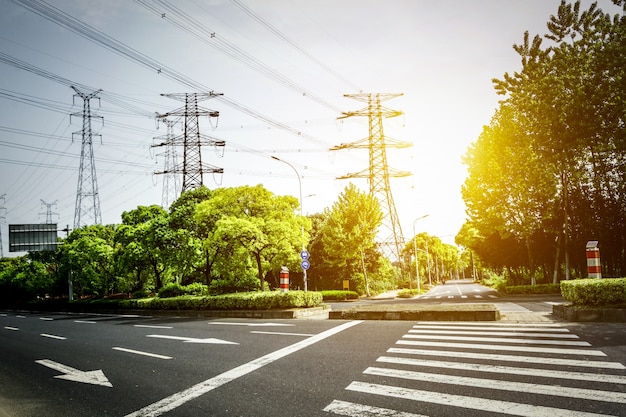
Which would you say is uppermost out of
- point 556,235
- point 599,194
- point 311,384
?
point 599,194

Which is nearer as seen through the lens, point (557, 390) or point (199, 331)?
point (557, 390)

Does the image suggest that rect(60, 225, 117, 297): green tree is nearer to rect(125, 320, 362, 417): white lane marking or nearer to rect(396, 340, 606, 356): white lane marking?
rect(125, 320, 362, 417): white lane marking

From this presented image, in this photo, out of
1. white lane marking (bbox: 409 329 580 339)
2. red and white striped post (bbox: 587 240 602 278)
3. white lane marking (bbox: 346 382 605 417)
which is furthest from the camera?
red and white striped post (bbox: 587 240 602 278)

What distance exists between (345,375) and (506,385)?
2506 mm

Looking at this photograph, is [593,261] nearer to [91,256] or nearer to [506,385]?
[506,385]

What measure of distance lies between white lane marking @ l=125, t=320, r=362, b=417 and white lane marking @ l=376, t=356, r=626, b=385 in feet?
7.90

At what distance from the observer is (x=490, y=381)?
18.0 feet

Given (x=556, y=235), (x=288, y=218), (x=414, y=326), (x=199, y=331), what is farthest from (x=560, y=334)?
(x=556, y=235)

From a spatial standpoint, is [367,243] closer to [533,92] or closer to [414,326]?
[533,92]

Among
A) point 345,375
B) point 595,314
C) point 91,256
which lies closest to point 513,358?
point 345,375

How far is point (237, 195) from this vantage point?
23.1 m

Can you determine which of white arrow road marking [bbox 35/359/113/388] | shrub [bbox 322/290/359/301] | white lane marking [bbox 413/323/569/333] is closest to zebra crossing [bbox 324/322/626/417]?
white lane marking [bbox 413/323/569/333]

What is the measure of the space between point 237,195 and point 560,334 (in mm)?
18528

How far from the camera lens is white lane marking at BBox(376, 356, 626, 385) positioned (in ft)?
17.5
